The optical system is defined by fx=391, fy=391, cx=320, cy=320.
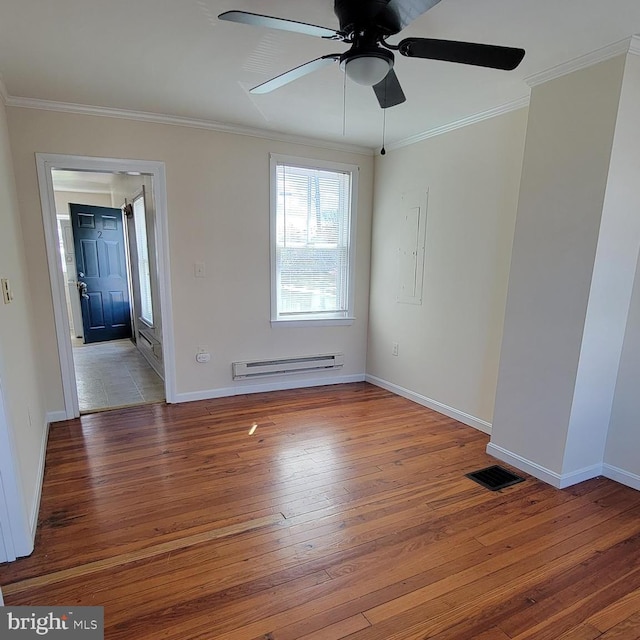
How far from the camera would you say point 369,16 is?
1.44 m

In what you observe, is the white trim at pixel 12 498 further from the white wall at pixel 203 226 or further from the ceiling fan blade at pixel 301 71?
the ceiling fan blade at pixel 301 71

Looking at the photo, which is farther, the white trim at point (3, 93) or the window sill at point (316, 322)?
the window sill at point (316, 322)

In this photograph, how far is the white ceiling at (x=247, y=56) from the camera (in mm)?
1729

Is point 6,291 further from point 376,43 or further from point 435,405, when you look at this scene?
point 435,405

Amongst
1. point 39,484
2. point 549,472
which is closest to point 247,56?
point 39,484

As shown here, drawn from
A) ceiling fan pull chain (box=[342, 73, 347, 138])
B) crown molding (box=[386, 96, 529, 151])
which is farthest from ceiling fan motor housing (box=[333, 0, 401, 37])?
crown molding (box=[386, 96, 529, 151])

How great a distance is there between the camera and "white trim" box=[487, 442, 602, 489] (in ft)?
7.77

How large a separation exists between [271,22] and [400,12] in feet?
1.51

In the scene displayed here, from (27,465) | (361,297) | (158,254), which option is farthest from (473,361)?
(27,465)

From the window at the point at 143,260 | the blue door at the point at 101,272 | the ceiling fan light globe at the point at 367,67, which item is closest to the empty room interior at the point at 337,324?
the ceiling fan light globe at the point at 367,67

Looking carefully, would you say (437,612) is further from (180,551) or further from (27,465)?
(27,465)

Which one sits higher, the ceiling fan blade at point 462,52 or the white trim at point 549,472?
the ceiling fan blade at point 462,52

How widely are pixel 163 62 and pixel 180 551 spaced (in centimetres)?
258

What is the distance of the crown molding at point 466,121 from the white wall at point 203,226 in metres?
0.53
